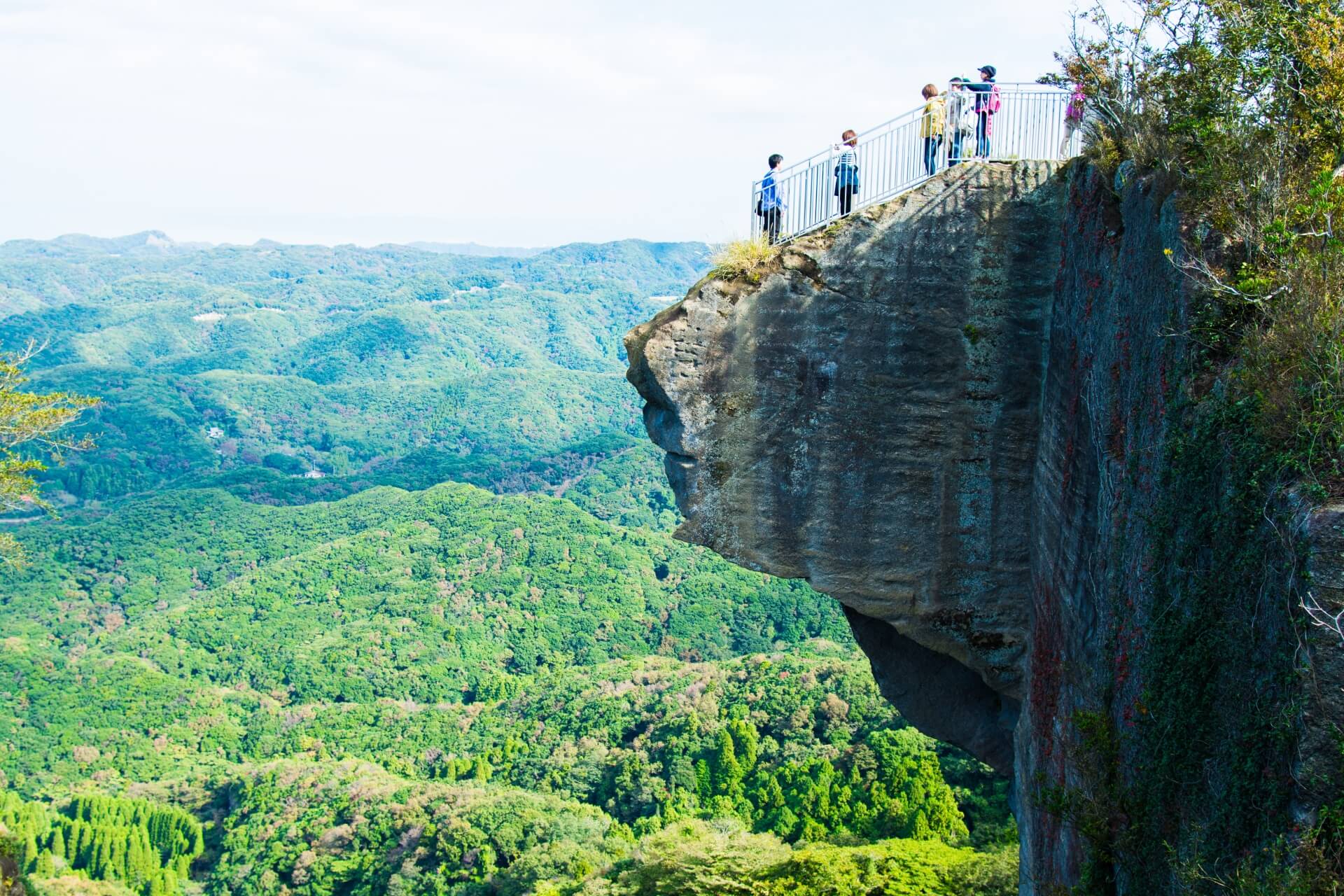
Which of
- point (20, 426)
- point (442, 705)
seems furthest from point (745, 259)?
point (442, 705)

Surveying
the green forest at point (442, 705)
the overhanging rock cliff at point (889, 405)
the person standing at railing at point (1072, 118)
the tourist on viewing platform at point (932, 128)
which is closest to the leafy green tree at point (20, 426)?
the green forest at point (442, 705)

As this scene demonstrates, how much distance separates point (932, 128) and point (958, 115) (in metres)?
0.30

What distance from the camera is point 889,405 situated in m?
12.8

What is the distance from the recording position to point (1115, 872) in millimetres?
8086

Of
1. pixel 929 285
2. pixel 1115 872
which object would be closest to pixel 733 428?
pixel 929 285

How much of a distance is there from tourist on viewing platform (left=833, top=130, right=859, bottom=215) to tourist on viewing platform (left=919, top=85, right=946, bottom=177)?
72 cm

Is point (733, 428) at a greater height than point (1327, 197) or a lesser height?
lesser

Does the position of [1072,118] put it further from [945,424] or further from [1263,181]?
[1263,181]

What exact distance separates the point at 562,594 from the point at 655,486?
37.0 metres

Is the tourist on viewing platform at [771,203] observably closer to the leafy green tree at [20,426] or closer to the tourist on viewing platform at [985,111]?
the tourist on viewing platform at [985,111]

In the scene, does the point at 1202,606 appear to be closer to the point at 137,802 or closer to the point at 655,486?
the point at 137,802

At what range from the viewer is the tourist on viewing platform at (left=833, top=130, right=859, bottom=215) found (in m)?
12.6

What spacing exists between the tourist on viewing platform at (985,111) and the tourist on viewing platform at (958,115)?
0.18ft

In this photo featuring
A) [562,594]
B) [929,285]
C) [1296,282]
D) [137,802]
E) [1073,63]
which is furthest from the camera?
[562,594]
